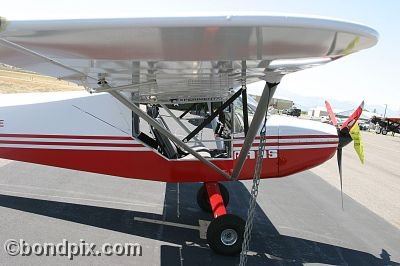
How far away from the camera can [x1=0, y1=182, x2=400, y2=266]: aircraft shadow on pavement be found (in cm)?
467

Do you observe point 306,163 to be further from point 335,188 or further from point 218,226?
point 335,188

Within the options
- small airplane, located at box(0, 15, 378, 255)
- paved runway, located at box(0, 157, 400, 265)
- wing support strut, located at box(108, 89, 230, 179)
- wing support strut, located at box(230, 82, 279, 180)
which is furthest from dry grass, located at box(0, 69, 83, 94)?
wing support strut, located at box(230, 82, 279, 180)

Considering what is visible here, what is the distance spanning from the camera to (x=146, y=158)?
5414 millimetres

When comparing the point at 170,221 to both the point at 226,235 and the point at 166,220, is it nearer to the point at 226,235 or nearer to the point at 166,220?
the point at 166,220

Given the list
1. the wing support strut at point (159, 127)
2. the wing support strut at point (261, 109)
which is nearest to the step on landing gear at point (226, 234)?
the wing support strut at point (159, 127)

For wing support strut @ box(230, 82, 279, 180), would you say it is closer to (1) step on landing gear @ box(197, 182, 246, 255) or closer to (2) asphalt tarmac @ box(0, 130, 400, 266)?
Answer: (1) step on landing gear @ box(197, 182, 246, 255)

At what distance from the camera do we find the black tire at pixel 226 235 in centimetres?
471

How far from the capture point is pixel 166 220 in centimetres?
566

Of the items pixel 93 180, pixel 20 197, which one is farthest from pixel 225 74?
pixel 93 180

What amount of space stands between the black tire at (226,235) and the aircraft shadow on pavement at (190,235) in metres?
0.10

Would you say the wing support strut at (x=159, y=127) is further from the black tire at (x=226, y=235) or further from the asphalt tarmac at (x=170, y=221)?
the asphalt tarmac at (x=170, y=221)

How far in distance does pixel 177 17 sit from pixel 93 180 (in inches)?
237

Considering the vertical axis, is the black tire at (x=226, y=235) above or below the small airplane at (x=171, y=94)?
below

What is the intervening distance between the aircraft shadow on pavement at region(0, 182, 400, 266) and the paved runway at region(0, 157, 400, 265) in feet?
0.04
